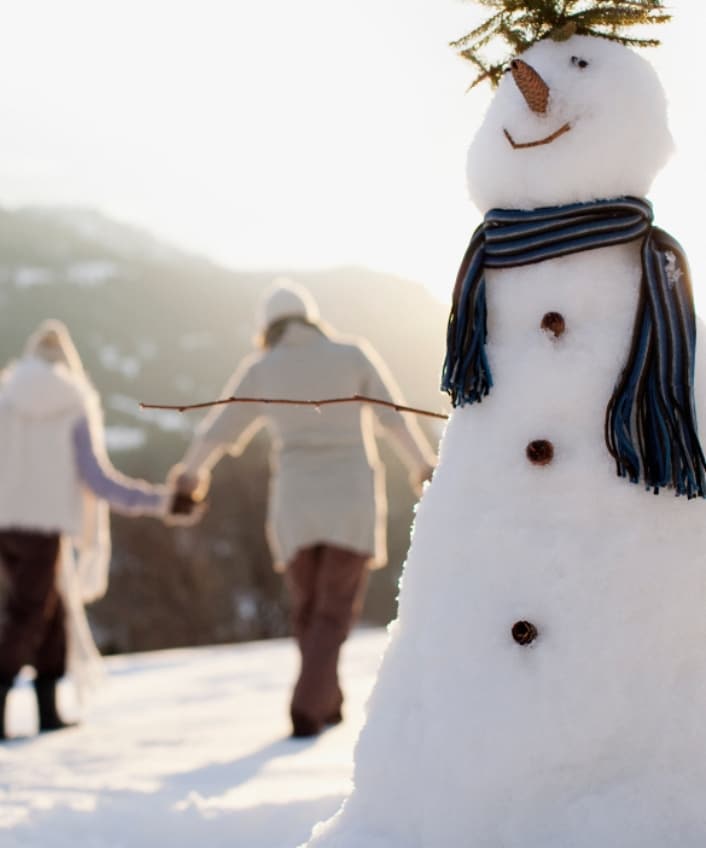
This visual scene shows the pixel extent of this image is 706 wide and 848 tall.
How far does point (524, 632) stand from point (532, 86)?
1109 mm

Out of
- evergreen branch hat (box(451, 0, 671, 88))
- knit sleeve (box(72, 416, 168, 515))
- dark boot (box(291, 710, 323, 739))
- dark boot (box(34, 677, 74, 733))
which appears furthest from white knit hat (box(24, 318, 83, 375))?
evergreen branch hat (box(451, 0, 671, 88))

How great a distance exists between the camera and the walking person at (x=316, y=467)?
13.9 ft

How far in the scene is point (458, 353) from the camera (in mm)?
2205

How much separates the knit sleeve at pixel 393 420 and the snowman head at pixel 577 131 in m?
1.96

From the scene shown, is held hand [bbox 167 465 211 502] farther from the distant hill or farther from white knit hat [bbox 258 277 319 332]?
the distant hill

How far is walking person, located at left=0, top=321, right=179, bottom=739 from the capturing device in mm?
4695

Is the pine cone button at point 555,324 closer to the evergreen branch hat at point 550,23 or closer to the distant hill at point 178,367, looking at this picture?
the evergreen branch hat at point 550,23

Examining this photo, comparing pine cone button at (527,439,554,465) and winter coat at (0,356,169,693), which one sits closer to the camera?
pine cone button at (527,439,554,465)

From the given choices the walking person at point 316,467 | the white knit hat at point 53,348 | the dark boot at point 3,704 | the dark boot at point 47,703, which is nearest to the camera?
the walking person at point 316,467

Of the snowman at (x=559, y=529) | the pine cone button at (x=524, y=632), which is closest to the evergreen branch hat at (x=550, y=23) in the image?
the snowman at (x=559, y=529)

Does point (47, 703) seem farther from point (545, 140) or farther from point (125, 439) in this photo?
point (125, 439)

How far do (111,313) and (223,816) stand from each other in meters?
22.4

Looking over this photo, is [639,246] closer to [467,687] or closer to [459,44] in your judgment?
[459,44]

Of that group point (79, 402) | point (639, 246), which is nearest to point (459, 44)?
point (639, 246)
